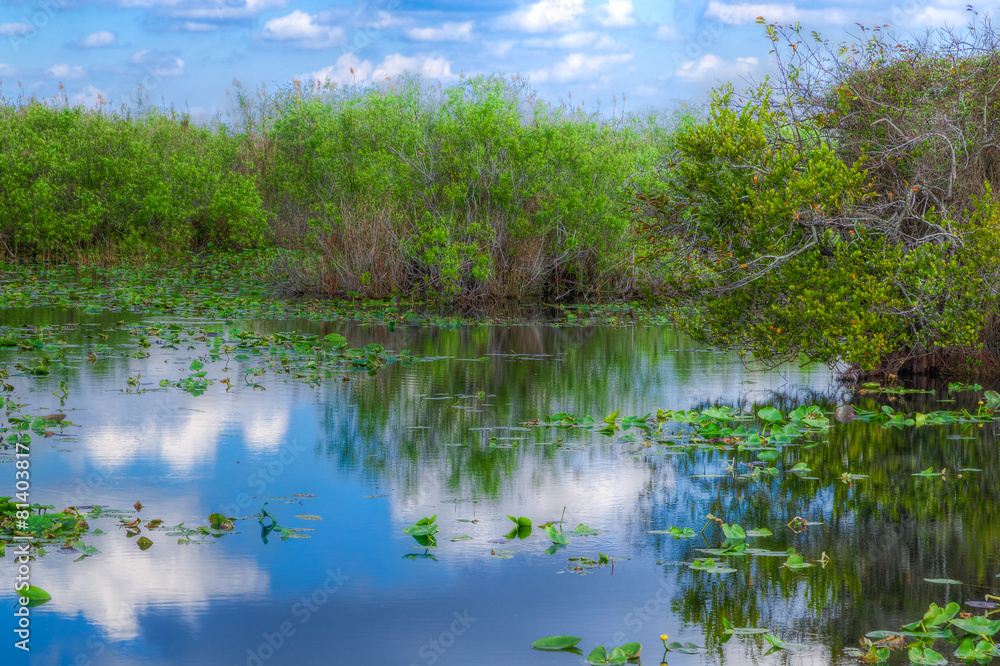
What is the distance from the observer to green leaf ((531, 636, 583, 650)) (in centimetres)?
477

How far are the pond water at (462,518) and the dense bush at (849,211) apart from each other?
3.20 ft

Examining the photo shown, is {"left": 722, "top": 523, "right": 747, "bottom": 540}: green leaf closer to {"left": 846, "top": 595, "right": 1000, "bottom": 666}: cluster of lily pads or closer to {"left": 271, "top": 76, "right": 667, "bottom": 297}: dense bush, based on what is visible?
{"left": 846, "top": 595, "right": 1000, "bottom": 666}: cluster of lily pads

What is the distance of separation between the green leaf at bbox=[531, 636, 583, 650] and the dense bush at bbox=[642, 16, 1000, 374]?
725 centimetres

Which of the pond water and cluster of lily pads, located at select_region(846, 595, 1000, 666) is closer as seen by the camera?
cluster of lily pads, located at select_region(846, 595, 1000, 666)

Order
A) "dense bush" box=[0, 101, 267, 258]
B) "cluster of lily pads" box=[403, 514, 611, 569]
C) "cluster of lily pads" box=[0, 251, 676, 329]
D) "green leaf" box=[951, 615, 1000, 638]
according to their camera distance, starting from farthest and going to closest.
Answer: "dense bush" box=[0, 101, 267, 258] → "cluster of lily pads" box=[0, 251, 676, 329] → "cluster of lily pads" box=[403, 514, 611, 569] → "green leaf" box=[951, 615, 1000, 638]

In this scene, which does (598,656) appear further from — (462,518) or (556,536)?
(462,518)

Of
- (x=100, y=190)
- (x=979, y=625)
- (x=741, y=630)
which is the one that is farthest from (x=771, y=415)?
(x=100, y=190)

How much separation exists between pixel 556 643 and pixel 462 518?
216cm

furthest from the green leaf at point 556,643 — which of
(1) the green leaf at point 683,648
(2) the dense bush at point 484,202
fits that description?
(2) the dense bush at point 484,202

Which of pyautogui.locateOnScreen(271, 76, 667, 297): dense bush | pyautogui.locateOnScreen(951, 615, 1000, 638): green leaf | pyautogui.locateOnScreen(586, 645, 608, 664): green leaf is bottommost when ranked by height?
pyautogui.locateOnScreen(586, 645, 608, 664): green leaf

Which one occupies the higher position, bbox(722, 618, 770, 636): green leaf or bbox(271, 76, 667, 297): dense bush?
bbox(271, 76, 667, 297): dense bush

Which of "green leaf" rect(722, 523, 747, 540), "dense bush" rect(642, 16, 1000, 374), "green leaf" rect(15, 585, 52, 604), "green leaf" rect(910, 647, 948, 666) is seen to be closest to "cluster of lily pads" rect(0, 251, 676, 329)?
"dense bush" rect(642, 16, 1000, 374)

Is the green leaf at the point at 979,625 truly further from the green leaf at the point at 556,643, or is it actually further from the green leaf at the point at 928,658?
the green leaf at the point at 556,643

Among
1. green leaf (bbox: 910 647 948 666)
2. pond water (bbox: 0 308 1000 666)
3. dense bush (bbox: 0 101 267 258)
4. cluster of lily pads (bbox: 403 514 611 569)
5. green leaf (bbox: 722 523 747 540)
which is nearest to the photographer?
green leaf (bbox: 910 647 948 666)
